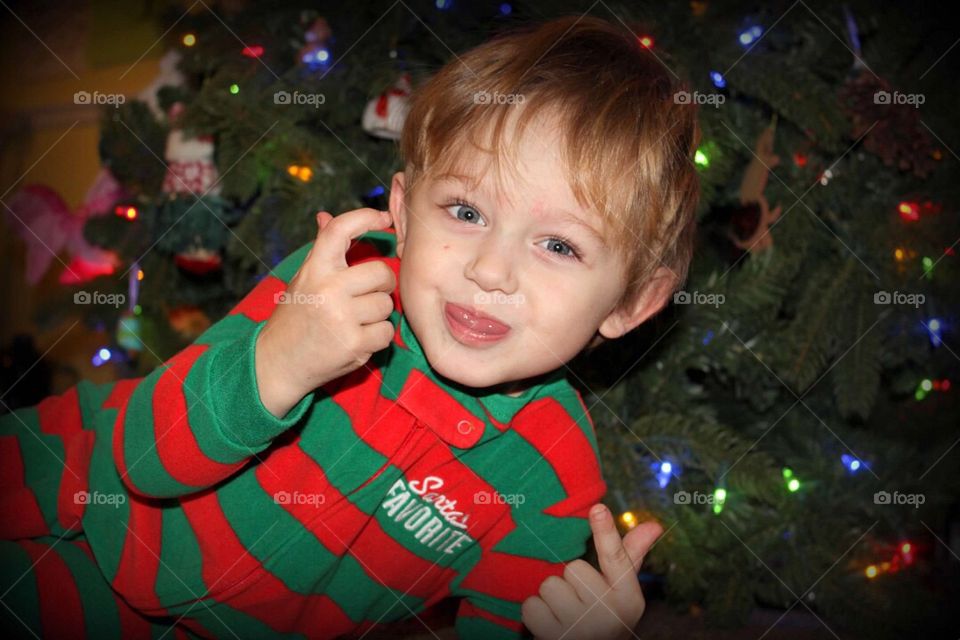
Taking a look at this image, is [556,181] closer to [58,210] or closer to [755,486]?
[755,486]

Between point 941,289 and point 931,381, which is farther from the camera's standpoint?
point 931,381

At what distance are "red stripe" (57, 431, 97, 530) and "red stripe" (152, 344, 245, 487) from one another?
0.25m

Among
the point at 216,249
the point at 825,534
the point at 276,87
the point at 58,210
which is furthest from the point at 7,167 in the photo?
the point at 825,534

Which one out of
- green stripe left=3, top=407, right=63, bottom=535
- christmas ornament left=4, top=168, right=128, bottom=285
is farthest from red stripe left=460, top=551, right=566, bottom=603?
christmas ornament left=4, top=168, right=128, bottom=285

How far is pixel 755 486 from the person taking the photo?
114 cm

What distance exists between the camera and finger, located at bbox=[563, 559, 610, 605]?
84 cm

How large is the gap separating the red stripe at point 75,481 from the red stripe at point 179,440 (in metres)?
0.25

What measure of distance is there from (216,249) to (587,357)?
622 mm

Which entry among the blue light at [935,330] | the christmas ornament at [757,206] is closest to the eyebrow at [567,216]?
the christmas ornament at [757,206]

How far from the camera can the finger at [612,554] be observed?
0.84 m
